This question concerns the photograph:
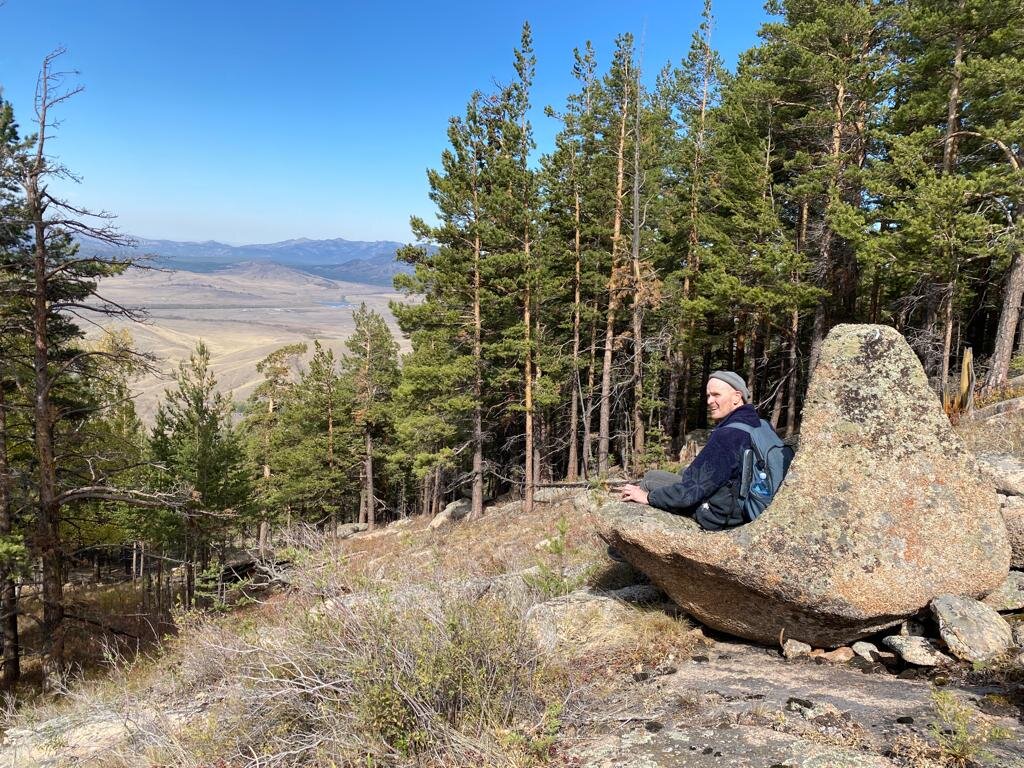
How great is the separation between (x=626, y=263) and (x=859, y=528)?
56.7ft

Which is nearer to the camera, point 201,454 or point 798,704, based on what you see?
point 798,704

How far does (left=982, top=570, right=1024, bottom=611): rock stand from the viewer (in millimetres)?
4145

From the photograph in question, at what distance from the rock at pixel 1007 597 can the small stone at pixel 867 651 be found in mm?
939

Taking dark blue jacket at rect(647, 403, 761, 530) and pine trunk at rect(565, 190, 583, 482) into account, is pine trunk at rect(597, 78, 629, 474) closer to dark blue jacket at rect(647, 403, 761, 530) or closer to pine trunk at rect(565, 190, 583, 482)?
pine trunk at rect(565, 190, 583, 482)

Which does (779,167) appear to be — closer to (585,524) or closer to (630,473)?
(630,473)

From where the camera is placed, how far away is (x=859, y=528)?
4047mm

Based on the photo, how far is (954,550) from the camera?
4035mm

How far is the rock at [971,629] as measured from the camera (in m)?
3.57

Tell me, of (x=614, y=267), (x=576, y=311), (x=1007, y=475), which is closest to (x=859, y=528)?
(x=1007, y=475)

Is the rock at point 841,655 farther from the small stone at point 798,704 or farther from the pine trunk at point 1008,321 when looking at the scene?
the pine trunk at point 1008,321

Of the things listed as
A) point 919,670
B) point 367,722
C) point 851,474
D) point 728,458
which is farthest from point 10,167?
point 919,670

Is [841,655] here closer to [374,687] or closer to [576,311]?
[374,687]

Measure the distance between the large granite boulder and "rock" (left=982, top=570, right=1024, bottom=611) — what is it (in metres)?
0.21

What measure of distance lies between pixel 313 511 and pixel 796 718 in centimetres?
3777
